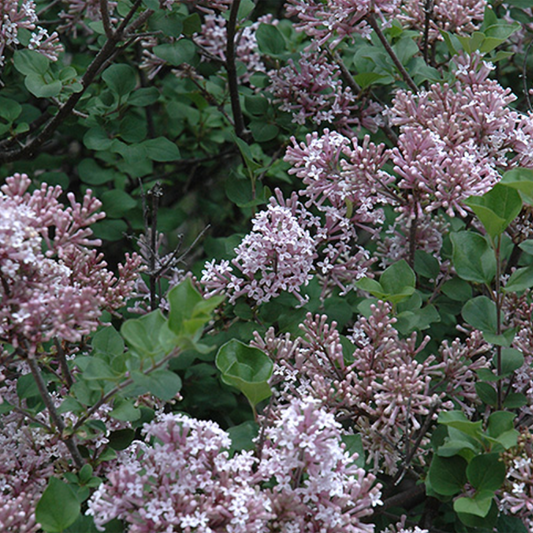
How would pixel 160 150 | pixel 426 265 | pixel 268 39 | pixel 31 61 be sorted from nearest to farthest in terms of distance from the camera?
1. pixel 426 265
2. pixel 31 61
3. pixel 160 150
4. pixel 268 39

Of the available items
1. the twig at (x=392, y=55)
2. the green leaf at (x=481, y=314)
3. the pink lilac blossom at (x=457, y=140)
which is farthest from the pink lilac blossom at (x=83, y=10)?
the green leaf at (x=481, y=314)

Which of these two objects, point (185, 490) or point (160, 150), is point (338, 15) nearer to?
point (160, 150)

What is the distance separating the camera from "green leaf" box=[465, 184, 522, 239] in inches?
53.0

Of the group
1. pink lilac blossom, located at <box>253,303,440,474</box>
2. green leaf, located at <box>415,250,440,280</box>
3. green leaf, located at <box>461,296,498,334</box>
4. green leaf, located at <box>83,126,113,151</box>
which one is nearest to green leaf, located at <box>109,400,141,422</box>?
pink lilac blossom, located at <box>253,303,440,474</box>

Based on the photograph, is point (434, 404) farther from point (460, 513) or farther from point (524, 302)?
point (524, 302)

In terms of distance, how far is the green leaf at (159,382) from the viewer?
1129 mm

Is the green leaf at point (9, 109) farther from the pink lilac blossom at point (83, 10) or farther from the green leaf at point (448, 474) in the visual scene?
the green leaf at point (448, 474)

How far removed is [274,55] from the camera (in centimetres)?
216

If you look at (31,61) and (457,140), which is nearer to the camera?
(457,140)

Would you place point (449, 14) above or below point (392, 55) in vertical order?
above

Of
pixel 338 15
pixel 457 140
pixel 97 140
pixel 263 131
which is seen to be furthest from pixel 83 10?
pixel 457 140

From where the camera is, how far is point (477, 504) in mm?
1283

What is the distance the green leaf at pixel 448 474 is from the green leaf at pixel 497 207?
41cm

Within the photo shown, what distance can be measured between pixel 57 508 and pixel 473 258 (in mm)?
859
